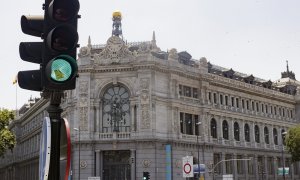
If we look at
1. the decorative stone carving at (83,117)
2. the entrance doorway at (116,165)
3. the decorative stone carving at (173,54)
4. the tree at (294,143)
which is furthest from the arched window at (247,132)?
the decorative stone carving at (83,117)

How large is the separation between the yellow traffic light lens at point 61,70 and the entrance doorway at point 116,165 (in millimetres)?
53317

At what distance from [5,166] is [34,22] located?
11933cm

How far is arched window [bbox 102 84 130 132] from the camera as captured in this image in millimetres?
58312

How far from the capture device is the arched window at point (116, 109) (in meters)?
58.3

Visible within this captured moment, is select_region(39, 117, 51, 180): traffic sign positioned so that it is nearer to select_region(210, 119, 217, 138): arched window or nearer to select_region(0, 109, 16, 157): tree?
select_region(0, 109, 16, 157): tree

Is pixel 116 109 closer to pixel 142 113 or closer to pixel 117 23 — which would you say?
pixel 142 113

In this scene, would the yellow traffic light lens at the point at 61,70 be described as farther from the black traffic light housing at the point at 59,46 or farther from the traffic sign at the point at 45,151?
the traffic sign at the point at 45,151

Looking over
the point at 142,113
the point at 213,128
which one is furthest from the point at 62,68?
the point at 213,128

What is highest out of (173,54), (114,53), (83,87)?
(173,54)

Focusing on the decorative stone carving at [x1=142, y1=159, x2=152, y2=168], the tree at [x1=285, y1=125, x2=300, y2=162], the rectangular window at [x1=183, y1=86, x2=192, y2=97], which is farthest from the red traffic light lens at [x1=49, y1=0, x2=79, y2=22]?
the tree at [x1=285, y1=125, x2=300, y2=162]

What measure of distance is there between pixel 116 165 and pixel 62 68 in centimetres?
5395

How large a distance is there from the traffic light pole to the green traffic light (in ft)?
0.77

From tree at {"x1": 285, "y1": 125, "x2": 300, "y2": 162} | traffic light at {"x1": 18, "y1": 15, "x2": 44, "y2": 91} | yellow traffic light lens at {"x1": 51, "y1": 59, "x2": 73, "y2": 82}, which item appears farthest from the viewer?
tree at {"x1": 285, "y1": 125, "x2": 300, "y2": 162}

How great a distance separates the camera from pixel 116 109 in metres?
58.8
